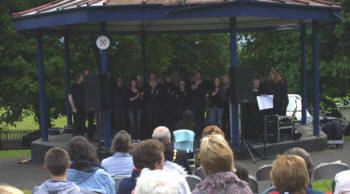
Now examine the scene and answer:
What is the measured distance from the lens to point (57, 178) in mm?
4445

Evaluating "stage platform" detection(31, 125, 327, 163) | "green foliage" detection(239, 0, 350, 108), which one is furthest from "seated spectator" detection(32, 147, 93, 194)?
"green foliage" detection(239, 0, 350, 108)

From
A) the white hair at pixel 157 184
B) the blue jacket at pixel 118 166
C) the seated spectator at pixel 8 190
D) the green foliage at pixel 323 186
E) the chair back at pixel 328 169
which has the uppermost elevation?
the seated spectator at pixel 8 190

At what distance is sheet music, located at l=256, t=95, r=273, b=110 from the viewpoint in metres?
12.7

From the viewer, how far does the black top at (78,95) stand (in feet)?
42.2

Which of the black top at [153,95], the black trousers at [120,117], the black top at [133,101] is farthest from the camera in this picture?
the black top at [153,95]

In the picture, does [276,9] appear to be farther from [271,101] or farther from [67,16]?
[67,16]

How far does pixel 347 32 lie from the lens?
19828 millimetres

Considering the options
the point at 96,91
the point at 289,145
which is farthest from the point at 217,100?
the point at 96,91

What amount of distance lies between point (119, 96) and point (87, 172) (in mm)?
8020

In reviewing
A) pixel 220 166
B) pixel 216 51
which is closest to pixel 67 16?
pixel 220 166

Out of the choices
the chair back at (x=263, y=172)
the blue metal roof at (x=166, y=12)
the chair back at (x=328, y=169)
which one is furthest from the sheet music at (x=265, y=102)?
the chair back at (x=263, y=172)

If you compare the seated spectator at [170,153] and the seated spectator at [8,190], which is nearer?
the seated spectator at [8,190]

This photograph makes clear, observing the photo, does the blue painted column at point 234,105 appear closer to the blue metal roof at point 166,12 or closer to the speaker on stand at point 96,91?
the blue metal roof at point 166,12

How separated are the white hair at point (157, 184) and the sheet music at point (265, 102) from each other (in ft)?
31.3
